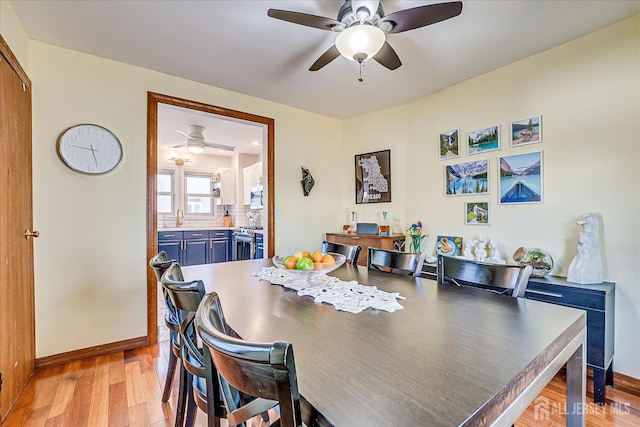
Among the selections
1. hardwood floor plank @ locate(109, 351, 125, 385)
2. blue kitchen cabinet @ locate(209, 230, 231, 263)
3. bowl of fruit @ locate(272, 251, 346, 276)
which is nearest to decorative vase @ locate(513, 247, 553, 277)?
bowl of fruit @ locate(272, 251, 346, 276)

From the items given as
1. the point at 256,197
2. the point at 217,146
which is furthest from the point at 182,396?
the point at 217,146

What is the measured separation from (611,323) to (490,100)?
1.90m

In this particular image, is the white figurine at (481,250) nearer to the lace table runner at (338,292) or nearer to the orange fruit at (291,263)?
the lace table runner at (338,292)

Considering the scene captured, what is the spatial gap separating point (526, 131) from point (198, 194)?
5.75m

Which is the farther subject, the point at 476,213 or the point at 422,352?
the point at 476,213

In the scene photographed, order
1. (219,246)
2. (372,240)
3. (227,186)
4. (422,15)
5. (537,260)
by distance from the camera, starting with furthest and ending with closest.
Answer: (227,186) → (219,246) → (372,240) → (537,260) → (422,15)

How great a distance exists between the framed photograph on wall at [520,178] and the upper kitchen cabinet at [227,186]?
4.91 meters

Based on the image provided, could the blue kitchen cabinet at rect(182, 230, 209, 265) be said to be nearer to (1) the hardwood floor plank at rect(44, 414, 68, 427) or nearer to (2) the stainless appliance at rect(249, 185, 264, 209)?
(2) the stainless appliance at rect(249, 185, 264, 209)

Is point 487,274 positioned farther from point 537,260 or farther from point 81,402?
Answer: point 81,402

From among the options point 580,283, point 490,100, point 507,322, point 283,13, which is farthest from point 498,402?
point 490,100

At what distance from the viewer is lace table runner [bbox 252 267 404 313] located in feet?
3.74

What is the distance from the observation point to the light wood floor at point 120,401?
1.62 meters

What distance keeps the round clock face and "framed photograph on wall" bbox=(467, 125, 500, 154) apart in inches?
122

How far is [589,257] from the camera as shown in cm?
196
